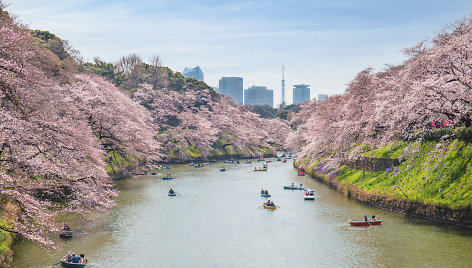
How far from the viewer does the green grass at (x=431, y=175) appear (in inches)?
1158

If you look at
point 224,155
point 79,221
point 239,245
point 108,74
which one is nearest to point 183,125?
point 224,155

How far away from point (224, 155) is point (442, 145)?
6955cm

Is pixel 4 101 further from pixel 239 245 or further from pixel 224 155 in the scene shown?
pixel 224 155

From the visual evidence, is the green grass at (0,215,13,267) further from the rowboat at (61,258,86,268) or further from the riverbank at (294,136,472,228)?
the riverbank at (294,136,472,228)

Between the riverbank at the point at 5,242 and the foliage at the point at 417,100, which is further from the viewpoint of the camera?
the foliage at the point at 417,100

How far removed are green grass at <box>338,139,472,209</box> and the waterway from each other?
231 cm

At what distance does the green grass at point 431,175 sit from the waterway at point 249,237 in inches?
90.9

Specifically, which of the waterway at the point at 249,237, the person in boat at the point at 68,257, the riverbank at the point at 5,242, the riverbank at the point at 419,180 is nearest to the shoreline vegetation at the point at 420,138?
the riverbank at the point at 419,180

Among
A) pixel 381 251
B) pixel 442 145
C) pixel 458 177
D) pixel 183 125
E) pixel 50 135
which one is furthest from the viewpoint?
pixel 183 125

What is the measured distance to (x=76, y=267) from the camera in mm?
21875

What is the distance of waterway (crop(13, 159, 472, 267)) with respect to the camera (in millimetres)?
23938

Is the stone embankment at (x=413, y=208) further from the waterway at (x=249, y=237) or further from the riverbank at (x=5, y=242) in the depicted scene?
the riverbank at (x=5, y=242)

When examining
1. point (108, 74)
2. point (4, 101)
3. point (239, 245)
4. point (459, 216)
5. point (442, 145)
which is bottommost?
point (239, 245)

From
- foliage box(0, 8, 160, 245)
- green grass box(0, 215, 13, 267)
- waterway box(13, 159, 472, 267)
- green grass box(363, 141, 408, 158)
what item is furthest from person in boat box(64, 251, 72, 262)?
green grass box(363, 141, 408, 158)
